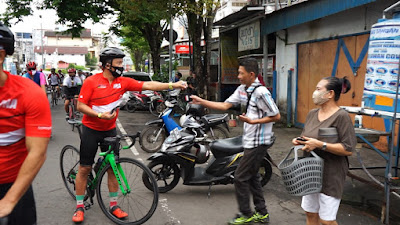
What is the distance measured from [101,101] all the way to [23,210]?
1955 mm

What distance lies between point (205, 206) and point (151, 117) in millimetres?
9545

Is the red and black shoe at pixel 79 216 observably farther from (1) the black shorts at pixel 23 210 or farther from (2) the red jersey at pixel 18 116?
(2) the red jersey at pixel 18 116

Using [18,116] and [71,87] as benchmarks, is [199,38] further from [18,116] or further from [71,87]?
[18,116]

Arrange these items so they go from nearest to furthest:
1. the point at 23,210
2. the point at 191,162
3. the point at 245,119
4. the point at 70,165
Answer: the point at 23,210, the point at 245,119, the point at 70,165, the point at 191,162

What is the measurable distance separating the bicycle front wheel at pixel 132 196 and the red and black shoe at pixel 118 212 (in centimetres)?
5

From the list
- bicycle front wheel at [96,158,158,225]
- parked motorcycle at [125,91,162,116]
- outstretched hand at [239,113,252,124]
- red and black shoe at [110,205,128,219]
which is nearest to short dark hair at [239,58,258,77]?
outstretched hand at [239,113,252,124]

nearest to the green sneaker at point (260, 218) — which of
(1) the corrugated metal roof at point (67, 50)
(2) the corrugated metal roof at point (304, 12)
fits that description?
(2) the corrugated metal roof at point (304, 12)

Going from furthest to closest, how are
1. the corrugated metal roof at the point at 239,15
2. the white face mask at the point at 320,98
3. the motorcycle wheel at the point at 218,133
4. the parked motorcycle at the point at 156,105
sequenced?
the parked motorcycle at the point at 156,105, the corrugated metal roof at the point at 239,15, the motorcycle wheel at the point at 218,133, the white face mask at the point at 320,98

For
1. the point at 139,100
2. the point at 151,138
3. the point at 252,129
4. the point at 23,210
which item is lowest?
the point at 151,138

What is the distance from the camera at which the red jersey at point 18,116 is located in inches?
78.7

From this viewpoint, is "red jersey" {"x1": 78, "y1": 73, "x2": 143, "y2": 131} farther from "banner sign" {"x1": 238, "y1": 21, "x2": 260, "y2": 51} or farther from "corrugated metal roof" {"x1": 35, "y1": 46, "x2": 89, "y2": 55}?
"corrugated metal roof" {"x1": 35, "y1": 46, "x2": 89, "y2": 55}

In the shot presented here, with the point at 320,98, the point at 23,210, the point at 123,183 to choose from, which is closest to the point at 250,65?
the point at 320,98

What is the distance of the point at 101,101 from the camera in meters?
3.97

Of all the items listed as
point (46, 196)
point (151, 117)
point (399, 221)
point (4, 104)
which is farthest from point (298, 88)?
point (4, 104)
